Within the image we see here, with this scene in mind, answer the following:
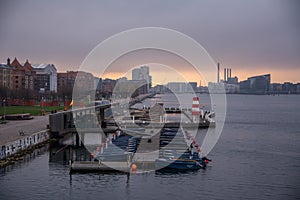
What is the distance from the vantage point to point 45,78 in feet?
286

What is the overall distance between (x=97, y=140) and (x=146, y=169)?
884 cm

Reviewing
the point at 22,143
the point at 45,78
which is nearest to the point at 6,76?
the point at 45,78

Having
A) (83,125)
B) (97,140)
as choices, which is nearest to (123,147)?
(97,140)

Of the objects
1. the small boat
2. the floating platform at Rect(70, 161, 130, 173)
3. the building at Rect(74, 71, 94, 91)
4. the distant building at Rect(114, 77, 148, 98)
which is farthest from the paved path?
the distant building at Rect(114, 77, 148, 98)

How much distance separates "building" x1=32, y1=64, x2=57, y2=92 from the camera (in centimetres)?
8500

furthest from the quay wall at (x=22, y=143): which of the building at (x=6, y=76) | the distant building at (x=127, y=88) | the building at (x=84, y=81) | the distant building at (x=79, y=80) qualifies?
the distant building at (x=127, y=88)

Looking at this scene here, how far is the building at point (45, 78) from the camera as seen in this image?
279 feet

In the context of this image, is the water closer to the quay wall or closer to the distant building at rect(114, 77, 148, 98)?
the quay wall

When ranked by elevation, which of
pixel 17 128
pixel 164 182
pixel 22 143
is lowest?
pixel 164 182

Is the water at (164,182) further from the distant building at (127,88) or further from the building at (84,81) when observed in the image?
the distant building at (127,88)

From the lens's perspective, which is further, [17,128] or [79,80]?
[79,80]

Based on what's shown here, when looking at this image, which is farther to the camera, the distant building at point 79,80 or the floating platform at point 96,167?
the distant building at point 79,80

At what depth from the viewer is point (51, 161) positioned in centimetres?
2006

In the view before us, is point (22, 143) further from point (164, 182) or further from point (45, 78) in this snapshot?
point (45, 78)
